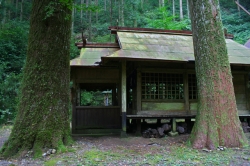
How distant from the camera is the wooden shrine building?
7480 millimetres

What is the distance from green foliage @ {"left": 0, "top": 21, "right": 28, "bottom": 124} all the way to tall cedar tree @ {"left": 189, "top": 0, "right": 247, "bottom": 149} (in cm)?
1032

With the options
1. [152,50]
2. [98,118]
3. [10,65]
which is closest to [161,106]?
[152,50]

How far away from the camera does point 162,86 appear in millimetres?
8062

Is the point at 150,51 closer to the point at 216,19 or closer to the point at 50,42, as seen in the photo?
the point at 216,19

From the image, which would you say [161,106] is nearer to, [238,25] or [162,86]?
[162,86]

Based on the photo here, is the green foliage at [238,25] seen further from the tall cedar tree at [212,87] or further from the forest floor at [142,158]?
the forest floor at [142,158]

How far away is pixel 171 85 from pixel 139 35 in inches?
104

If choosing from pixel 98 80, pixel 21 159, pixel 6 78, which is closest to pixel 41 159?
pixel 21 159

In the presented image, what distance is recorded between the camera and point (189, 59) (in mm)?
7207

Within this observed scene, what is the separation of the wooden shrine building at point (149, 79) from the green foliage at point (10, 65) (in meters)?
5.47

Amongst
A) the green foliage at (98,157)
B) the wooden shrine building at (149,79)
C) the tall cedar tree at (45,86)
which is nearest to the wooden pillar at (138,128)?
the wooden shrine building at (149,79)

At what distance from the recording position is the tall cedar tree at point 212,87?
4965mm

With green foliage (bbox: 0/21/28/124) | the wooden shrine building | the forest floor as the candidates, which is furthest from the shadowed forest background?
the forest floor

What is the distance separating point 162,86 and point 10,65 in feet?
39.0
